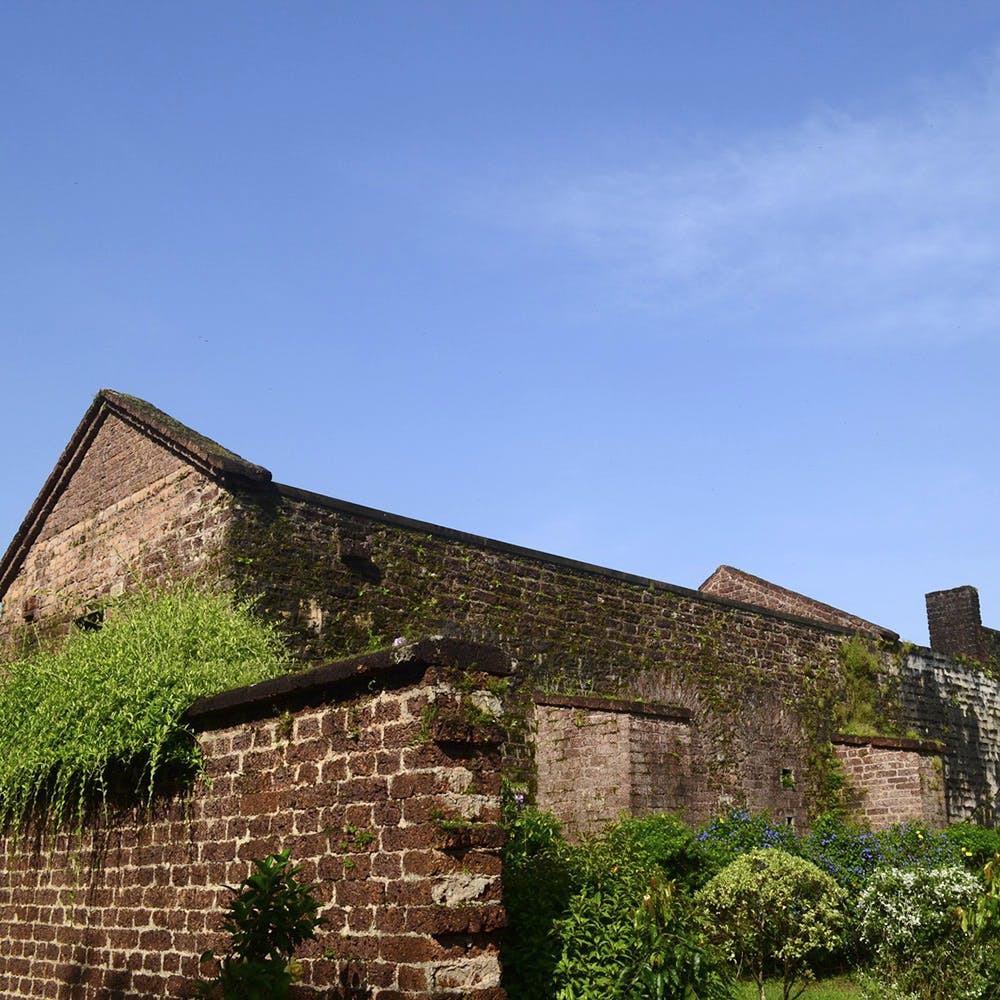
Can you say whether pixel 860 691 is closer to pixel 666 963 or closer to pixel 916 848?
pixel 916 848

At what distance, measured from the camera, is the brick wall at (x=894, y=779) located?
16984 millimetres

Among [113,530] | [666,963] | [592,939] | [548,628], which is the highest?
[113,530]

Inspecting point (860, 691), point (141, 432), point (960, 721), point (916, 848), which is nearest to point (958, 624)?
point (960, 721)

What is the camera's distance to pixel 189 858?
24.2 ft

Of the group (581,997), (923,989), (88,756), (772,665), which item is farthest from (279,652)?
(772,665)

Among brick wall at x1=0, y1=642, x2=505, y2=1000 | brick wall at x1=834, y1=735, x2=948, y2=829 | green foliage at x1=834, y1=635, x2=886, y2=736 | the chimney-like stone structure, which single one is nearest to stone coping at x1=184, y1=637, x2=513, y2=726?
brick wall at x1=0, y1=642, x2=505, y2=1000

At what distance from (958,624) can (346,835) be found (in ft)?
69.4

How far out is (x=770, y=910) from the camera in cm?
1020

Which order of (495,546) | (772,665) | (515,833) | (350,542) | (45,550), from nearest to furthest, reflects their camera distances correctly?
(515,833)
(350,542)
(495,546)
(45,550)
(772,665)

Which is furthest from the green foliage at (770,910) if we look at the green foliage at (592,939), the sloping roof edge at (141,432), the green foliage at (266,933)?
the sloping roof edge at (141,432)

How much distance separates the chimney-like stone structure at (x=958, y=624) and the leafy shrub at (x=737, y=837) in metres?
11.3

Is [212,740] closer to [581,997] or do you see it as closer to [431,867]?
[431,867]

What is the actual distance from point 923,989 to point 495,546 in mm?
7514

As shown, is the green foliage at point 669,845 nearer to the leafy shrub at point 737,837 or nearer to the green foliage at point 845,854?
→ the leafy shrub at point 737,837
